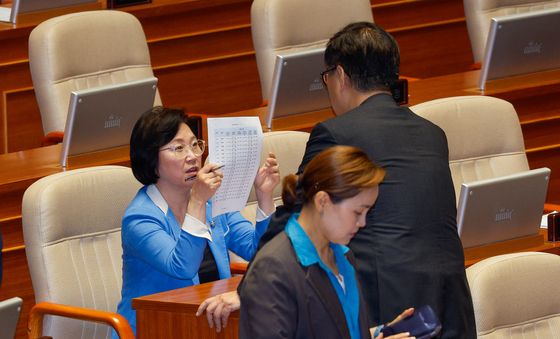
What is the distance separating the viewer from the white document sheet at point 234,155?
9.82 ft

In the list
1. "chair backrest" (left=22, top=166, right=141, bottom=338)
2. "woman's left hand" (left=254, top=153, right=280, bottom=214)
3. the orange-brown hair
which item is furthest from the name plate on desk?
the orange-brown hair

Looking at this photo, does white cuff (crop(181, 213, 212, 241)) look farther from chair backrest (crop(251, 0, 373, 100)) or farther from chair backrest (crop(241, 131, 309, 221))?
chair backrest (crop(251, 0, 373, 100))

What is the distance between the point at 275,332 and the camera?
2199mm

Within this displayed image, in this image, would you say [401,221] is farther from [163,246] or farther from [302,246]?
[163,246]

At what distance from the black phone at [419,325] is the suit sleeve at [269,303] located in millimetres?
253

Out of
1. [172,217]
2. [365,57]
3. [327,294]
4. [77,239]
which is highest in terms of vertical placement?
[365,57]

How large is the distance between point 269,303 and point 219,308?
496 mm

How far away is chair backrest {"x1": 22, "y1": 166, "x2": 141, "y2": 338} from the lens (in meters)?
3.50

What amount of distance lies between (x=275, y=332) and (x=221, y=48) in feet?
12.7

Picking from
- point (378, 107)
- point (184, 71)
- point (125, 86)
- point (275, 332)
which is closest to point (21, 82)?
point (184, 71)

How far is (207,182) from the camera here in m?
3.03

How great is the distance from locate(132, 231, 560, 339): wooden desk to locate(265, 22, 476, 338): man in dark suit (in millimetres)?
314

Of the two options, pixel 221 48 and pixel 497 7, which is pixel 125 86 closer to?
pixel 221 48

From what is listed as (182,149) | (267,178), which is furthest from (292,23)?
(267,178)
